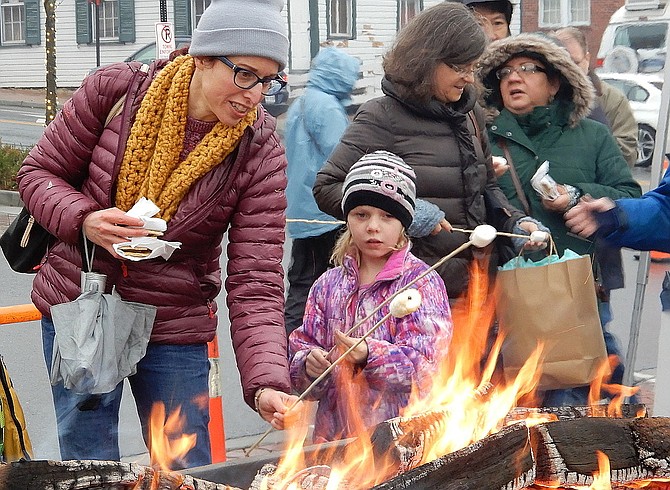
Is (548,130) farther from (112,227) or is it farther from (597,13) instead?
(597,13)

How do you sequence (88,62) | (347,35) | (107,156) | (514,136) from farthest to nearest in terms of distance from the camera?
(88,62) → (347,35) → (514,136) → (107,156)

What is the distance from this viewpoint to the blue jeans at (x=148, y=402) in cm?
331

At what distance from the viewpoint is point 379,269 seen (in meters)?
3.76

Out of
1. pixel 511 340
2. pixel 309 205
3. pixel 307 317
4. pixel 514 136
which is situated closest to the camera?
pixel 307 317

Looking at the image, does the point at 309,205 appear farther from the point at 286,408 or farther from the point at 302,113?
the point at 286,408

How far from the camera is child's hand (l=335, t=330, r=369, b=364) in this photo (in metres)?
3.30

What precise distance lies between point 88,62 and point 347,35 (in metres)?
17.1

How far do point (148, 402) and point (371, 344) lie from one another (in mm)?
766

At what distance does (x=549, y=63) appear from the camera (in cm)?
464

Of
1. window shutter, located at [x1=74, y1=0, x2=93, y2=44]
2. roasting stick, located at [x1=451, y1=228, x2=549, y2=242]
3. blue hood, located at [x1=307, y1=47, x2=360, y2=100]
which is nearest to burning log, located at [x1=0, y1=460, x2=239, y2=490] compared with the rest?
roasting stick, located at [x1=451, y1=228, x2=549, y2=242]

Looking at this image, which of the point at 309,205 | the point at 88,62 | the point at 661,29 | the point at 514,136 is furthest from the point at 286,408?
the point at 88,62

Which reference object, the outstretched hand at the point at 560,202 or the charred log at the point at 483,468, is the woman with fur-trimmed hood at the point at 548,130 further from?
the charred log at the point at 483,468

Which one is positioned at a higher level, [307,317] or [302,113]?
[302,113]

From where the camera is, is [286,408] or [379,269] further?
Result: [379,269]
